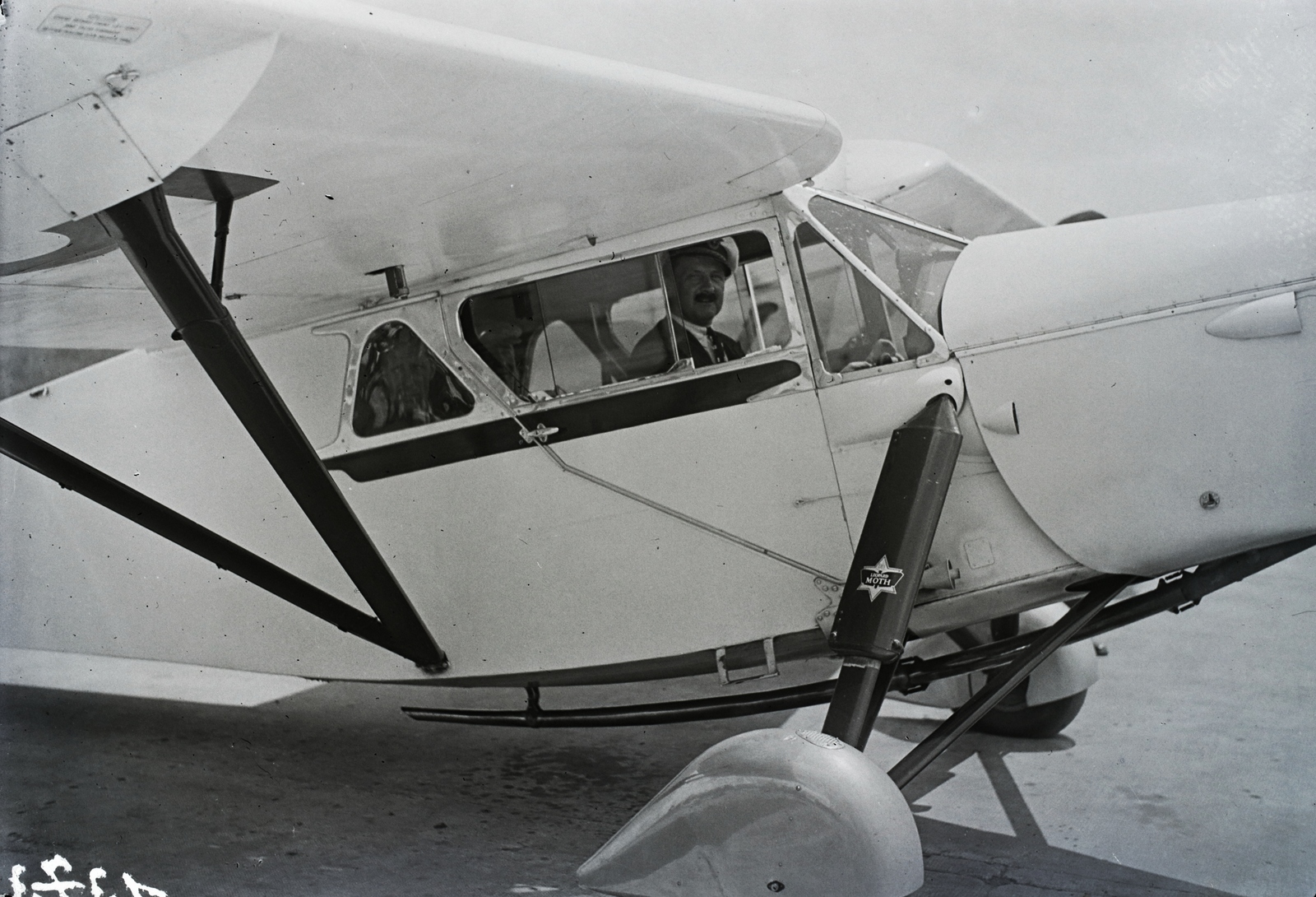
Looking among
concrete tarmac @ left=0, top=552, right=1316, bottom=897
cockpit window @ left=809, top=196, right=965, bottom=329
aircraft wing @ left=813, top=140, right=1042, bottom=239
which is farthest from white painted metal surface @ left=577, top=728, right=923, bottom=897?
aircraft wing @ left=813, top=140, right=1042, bottom=239

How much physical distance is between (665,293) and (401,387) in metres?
1.10

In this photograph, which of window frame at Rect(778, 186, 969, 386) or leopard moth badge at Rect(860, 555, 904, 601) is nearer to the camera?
leopard moth badge at Rect(860, 555, 904, 601)

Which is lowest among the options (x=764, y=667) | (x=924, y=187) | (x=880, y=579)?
(x=764, y=667)

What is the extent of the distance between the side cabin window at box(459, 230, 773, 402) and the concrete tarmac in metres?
1.69

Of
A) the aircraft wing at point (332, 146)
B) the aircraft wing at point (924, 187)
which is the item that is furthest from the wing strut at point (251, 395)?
the aircraft wing at point (924, 187)

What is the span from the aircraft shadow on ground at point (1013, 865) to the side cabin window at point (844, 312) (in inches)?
65.8

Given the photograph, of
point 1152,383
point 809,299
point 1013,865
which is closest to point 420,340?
point 809,299

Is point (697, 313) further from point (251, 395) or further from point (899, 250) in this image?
point (251, 395)

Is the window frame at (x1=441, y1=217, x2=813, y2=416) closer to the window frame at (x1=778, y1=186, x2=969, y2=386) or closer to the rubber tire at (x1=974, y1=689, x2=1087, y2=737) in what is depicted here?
the window frame at (x1=778, y1=186, x2=969, y2=386)

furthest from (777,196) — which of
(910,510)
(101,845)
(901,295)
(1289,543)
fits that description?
(101,845)

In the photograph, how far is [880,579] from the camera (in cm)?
301

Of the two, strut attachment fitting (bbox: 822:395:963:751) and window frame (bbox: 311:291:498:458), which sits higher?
window frame (bbox: 311:291:498:458)

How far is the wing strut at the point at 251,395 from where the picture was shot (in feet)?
9.51

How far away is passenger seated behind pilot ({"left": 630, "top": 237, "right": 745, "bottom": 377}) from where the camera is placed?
11.9 feet
